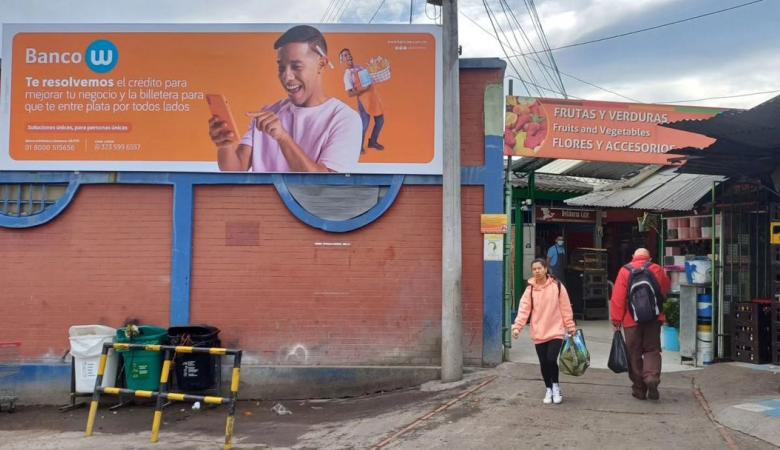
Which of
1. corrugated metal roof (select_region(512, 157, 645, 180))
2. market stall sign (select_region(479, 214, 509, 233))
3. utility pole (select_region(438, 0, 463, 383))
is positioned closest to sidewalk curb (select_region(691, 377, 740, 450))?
utility pole (select_region(438, 0, 463, 383))

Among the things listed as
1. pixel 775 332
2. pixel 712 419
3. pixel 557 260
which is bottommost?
pixel 712 419

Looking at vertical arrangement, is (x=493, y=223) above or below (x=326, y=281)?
above

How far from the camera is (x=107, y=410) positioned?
349 inches

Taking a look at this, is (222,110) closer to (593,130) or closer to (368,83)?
(368,83)

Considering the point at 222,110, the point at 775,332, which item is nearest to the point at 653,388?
the point at 775,332

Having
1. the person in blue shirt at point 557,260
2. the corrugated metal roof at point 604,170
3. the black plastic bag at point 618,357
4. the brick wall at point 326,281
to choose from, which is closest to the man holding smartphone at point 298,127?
the brick wall at point 326,281

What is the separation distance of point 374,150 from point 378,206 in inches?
31.2

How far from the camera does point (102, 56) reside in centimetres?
947

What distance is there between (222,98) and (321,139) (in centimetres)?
155

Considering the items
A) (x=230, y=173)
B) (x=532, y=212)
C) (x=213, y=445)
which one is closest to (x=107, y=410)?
(x=213, y=445)

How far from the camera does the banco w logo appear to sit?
9.47 meters

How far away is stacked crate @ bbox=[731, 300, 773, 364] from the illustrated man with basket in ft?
17.9

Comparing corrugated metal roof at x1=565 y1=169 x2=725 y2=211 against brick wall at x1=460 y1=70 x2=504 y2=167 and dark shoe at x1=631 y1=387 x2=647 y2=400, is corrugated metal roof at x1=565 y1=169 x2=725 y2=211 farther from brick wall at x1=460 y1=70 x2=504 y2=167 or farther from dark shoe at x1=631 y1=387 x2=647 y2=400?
dark shoe at x1=631 y1=387 x2=647 y2=400

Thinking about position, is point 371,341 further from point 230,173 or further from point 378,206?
point 230,173
